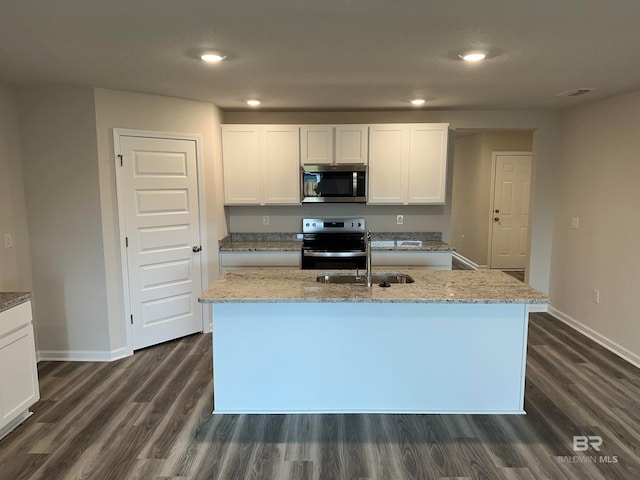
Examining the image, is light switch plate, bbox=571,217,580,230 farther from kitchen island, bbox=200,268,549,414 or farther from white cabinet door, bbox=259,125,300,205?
white cabinet door, bbox=259,125,300,205

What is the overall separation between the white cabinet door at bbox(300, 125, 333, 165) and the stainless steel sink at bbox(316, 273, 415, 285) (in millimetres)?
1843

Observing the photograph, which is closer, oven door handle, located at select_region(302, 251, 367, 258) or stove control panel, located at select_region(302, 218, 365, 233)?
oven door handle, located at select_region(302, 251, 367, 258)

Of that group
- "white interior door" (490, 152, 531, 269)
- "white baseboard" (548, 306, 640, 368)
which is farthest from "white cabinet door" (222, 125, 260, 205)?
"white interior door" (490, 152, 531, 269)

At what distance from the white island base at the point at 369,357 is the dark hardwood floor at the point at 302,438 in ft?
0.38

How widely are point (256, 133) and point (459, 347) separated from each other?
3.10 meters

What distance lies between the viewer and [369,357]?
280cm

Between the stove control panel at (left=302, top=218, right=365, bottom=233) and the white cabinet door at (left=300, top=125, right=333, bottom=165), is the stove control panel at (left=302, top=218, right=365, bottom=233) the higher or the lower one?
the lower one

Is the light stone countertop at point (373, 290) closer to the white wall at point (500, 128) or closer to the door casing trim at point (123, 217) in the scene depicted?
the door casing trim at point (123, 217)

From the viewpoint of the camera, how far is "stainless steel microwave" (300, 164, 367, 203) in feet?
15.1

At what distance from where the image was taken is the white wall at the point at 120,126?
3.61 m

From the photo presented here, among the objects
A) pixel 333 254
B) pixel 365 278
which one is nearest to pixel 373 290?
pixel 365 278

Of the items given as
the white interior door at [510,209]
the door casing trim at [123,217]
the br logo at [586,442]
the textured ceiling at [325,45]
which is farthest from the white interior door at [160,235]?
the white interior door at [510,209]

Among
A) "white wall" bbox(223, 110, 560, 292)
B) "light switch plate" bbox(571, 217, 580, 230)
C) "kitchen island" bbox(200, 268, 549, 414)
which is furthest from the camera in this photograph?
"white wall" bbox(223, 110, 560, 292)

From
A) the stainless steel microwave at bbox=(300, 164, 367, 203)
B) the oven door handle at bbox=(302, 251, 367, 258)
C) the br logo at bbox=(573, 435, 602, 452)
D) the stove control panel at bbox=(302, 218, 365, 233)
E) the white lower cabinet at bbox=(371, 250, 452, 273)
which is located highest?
the stainless steel microwave at bbox=(300, 164, 367, 203)
